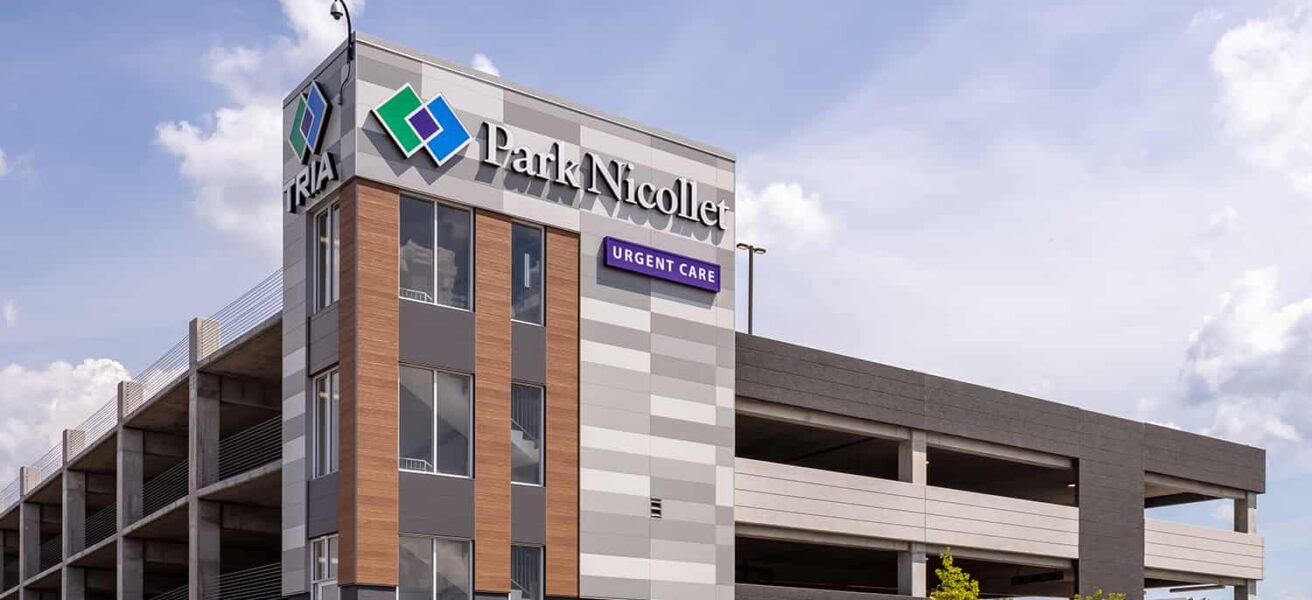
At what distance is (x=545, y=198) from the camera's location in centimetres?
3831

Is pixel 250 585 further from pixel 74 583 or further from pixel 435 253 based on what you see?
pixel 74 583

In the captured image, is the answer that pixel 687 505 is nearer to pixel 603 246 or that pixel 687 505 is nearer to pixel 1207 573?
pixel 603 246

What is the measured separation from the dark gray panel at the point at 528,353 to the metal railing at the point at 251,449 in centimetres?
704

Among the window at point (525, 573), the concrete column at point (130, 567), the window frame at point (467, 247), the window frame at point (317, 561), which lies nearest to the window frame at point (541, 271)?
the window frame at point (467, 247)

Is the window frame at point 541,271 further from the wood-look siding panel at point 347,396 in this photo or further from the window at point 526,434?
the wood-look siding panel at point 347,396

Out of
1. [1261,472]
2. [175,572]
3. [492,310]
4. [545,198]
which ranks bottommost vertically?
[175,572]

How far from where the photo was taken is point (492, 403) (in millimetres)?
36406

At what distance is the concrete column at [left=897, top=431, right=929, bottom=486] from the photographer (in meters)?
46.7

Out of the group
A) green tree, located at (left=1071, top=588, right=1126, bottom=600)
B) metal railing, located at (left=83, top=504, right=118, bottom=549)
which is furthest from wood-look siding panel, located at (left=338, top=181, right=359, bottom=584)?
green tree, located at (left=1071, top=588, right=1126, bottom=600)

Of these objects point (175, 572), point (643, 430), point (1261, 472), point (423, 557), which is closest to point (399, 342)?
point (423, 557)

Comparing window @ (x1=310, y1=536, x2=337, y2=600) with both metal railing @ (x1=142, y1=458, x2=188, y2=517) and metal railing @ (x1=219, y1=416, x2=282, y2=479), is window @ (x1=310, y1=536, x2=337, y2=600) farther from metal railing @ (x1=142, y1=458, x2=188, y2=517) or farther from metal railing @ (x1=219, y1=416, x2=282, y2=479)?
metal railing @ (x1=142, y1=458, x2=188, y2=517)

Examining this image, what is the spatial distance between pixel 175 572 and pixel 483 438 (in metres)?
32.3

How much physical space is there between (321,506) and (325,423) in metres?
1.98

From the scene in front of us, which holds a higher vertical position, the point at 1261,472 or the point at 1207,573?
the point at 1261,472
